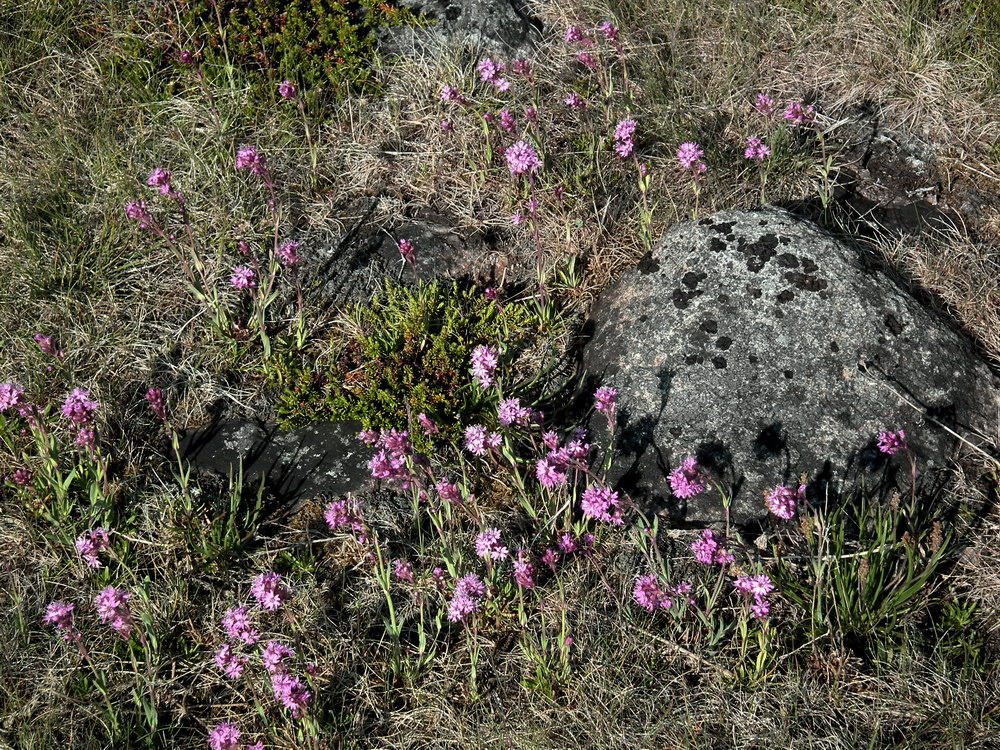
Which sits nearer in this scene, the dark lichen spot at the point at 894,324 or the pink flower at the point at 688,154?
the dark lichen spot at the point at 894,324

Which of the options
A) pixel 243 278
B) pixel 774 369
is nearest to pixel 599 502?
pixel 774 369

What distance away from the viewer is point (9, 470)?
4070 millimetres

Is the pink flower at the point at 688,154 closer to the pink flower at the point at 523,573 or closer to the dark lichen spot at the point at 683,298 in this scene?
the dark lichen spot at the point at 683,298

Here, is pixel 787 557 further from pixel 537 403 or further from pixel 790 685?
pixel 537 403

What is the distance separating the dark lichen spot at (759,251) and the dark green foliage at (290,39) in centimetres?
282

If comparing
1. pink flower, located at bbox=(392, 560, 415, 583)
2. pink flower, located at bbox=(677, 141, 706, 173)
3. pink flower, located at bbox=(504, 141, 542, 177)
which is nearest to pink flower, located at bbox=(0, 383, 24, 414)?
pink flower, located at bbox=(392, 560, 415, 583)

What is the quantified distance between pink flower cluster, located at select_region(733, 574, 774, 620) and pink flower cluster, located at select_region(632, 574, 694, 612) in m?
0.23

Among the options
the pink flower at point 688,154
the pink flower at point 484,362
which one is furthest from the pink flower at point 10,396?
the pink flower at point 688,154

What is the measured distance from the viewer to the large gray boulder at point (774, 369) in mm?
3750

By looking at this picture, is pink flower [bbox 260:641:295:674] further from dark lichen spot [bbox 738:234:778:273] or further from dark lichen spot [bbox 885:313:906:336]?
dark lichen spot [bbox 885:313:906:336]

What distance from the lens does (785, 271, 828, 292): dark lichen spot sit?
4.09m

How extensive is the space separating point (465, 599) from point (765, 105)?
140 inches

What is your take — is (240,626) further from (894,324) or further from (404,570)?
(894,324)

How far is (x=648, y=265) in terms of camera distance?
14.6 feet
